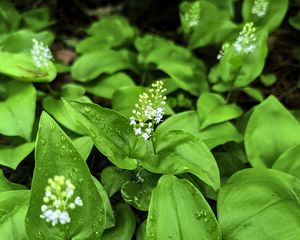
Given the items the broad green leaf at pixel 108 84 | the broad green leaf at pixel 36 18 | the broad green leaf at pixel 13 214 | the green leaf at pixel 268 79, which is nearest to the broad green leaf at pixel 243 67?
the green leaf at pixel 268 79

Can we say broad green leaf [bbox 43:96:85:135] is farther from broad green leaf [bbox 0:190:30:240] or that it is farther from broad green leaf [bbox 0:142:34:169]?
broad green leaf [bbox 0:190:30:240]

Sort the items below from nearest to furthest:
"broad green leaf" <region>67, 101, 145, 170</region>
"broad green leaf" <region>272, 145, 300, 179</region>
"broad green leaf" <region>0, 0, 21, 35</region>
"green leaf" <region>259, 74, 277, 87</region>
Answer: "broad green leaf" <region>67, 101, 145, 170</region>
"broad green leaf" <region>272, 145, 300, 179</region>
"green leaf" <region>259, 74, 277, 87</region>
"broad green leaf" <region>0, 0, 21, 35</region>

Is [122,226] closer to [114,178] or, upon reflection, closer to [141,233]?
[141,233]

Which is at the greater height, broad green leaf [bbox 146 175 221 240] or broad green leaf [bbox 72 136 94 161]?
broad green leaf [bbox 146 175 221 240]

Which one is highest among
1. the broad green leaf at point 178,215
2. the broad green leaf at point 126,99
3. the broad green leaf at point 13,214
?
the broad green leaf at point 178,215

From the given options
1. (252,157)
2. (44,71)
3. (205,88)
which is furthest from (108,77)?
(252,157)

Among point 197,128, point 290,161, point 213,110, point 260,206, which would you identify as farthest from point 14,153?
point 290,161

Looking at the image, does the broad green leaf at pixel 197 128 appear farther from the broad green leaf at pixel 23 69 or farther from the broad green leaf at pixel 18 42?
the broad green leaf at pixel 18 42

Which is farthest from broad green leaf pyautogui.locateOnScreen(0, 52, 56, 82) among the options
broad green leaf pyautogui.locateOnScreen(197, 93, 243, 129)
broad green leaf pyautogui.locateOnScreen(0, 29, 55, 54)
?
broad green leaf pyautogui.locateOnScreen(197, 93, 243, 129)
